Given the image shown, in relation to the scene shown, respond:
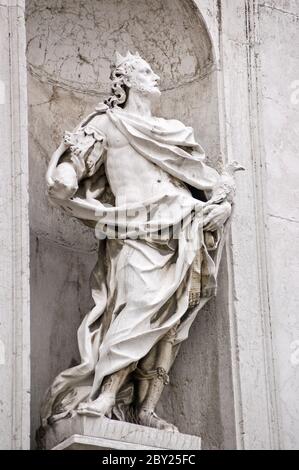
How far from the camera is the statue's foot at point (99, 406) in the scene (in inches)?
388

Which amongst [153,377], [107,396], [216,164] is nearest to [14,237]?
[107,396]

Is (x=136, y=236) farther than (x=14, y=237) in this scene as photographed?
Yes

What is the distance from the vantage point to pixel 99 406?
32.6 feet

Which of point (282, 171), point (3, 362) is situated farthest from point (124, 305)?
point (282, 171)

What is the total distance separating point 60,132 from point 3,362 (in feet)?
6.44

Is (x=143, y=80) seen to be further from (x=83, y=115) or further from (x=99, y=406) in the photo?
(x=99, y=406)

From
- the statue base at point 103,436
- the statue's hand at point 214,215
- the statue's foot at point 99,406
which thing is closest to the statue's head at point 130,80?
the statue's hand at point 214,215

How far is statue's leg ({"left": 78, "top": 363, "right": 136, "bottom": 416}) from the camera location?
388 inches

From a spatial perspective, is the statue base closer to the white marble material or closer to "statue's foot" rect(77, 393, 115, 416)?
"statue's foot" rect(77, 393, 115, 416)

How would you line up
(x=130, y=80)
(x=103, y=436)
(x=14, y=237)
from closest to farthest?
(x=103, y=436), (x=14, y=237), (x=130, y=80)

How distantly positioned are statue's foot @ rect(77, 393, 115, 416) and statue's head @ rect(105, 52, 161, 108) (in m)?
1.75

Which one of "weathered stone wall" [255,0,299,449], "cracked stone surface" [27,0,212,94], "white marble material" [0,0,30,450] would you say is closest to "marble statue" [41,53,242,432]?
"white marble material" [0,0,30,450]

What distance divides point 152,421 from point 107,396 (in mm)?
351

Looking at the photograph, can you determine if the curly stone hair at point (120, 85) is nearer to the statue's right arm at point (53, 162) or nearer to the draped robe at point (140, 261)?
the draped robe at point (140, 261)
